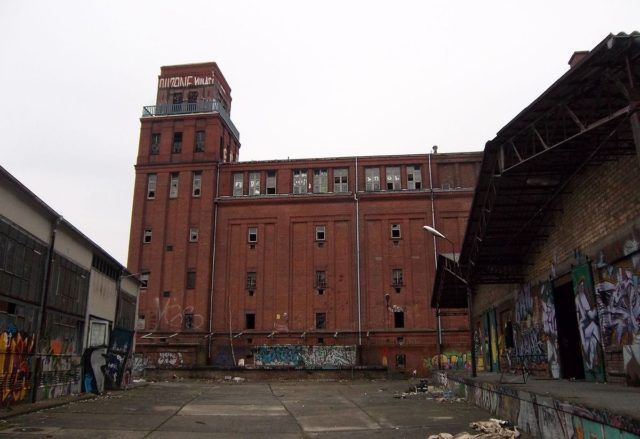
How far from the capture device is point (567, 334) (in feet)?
55.7

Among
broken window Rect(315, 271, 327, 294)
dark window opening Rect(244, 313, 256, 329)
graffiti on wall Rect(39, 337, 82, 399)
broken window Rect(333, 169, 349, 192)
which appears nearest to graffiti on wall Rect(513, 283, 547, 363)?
graffiti on wall Rect(39, 337, 82, 399)

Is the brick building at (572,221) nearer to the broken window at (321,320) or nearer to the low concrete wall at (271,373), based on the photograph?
the low concrete wall at (271,373)

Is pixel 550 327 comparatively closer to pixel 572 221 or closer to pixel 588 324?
pixel 588 324

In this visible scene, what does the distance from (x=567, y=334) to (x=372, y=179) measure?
30103mm

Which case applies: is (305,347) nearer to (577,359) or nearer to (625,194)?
(577,359)

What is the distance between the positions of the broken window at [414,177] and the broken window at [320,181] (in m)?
7.18

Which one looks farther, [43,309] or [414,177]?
[414,177]

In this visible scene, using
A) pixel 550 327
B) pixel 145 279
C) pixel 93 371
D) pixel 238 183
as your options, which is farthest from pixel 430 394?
pixel 145 279

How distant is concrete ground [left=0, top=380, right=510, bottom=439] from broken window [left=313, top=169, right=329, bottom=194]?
90.3 ft

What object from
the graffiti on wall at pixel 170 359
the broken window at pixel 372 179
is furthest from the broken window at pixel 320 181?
the graffiti on wall at pixel 170 359

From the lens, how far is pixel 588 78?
10070 mm

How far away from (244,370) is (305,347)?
19.5 ft

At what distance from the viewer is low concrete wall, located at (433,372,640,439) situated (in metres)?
7.41

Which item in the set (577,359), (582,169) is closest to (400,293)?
(577,359)
